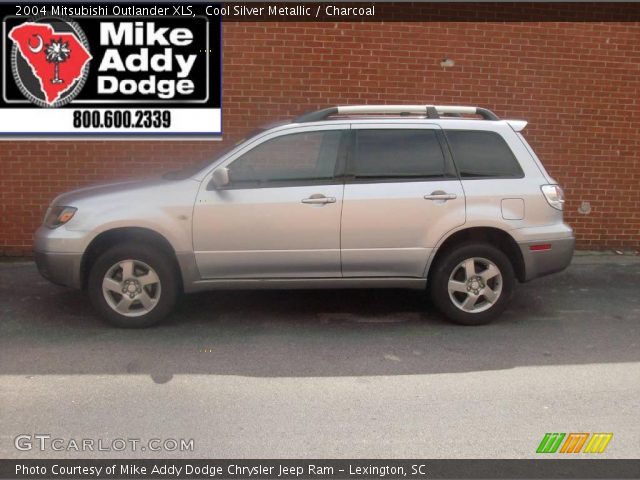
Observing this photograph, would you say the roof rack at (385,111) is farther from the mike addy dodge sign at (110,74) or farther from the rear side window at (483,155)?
the mike addy dodge sign at (110,74)

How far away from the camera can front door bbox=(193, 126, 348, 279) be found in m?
6.06

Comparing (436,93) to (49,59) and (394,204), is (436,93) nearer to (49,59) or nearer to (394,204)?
(394,204)

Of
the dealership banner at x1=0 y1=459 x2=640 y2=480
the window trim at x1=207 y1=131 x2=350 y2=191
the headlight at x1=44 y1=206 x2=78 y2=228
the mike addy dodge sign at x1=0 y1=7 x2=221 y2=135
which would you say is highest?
the mike addy dodge sign at x1=0 y1=7 x2=221 y2=135

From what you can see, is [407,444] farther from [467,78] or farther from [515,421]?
[467,78]

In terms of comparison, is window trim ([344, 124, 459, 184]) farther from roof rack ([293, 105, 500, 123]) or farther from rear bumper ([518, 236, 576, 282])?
rear bumper ([518, 236, 576, 282])

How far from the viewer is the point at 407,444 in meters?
4.12

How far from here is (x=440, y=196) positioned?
6168 mm

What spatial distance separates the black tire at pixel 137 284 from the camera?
19.8 feet
